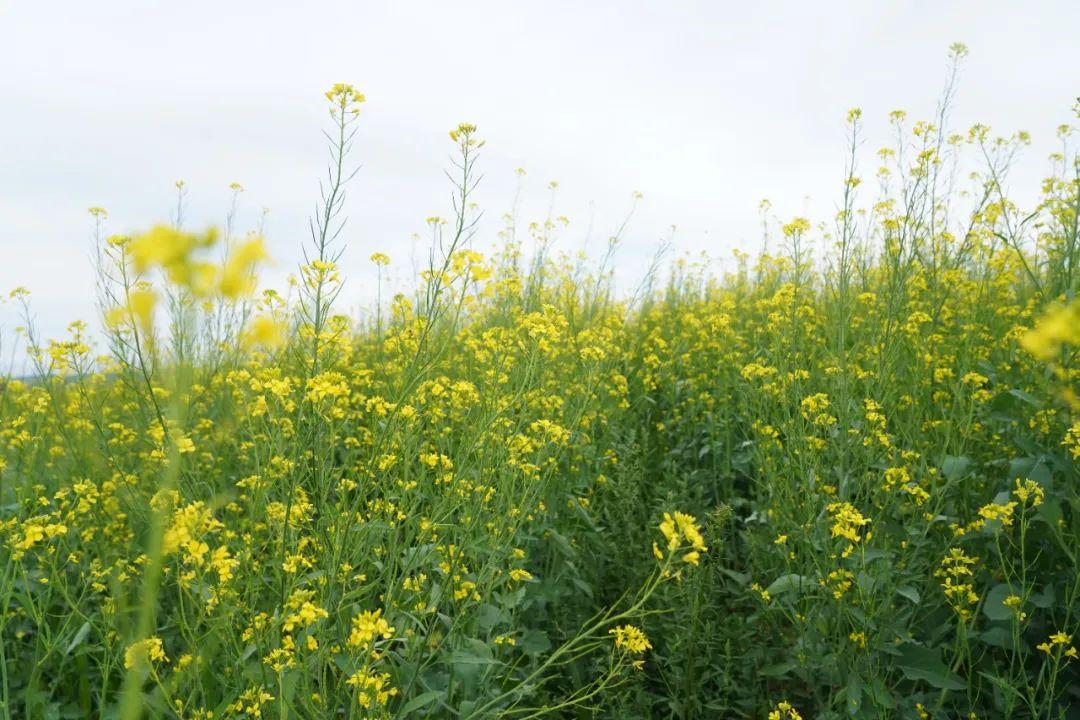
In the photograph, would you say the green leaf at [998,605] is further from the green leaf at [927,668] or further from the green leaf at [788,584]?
the green leaf at [788,584]

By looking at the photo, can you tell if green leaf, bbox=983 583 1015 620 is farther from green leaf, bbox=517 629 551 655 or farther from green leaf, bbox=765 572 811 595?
green leaf, bbox=517 629 551 655

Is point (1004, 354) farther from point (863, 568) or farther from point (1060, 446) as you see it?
point (863, 568)

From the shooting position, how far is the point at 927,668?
7.91 feet

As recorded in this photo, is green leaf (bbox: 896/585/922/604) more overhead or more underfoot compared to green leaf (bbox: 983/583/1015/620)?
more overhead

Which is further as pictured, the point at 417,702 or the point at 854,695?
the point at 854,695

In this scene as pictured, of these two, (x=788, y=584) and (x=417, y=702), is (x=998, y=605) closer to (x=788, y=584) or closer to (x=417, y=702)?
(x=788, y=584)

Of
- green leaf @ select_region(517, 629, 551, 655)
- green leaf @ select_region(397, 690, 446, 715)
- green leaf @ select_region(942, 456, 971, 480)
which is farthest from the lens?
green leaf @ select_region(942, 456, 971, 480)

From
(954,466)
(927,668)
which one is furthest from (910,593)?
(954,466)

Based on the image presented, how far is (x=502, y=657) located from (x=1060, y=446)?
2.20m

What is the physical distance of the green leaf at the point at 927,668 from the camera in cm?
236

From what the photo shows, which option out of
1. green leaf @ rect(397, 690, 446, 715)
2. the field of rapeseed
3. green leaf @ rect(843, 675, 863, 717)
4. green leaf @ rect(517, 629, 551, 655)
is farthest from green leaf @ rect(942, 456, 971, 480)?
green leaf @ rect(397, 690, 446, 715)

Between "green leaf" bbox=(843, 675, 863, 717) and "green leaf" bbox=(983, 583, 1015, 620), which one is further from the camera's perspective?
"green leaf" bbox=(983, 583, 1015, 620)

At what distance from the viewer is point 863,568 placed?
7.72 feet

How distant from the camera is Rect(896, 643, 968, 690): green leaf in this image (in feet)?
7.73
